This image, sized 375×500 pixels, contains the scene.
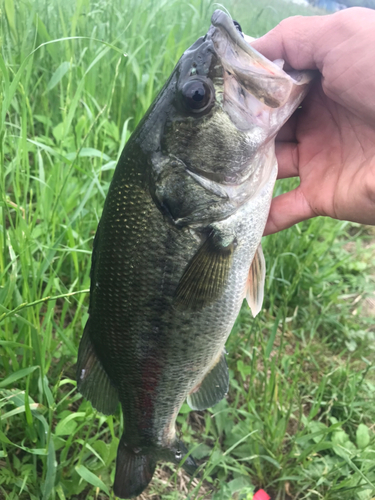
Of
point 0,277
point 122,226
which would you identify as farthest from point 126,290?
point 0,277

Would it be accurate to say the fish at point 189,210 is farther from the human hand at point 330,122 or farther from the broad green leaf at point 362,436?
the broad green leaf at point 362,436

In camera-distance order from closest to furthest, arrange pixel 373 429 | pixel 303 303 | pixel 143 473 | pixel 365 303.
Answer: pixel 143 473, pixel 373 429, pixel 303 303, pixel 365 303

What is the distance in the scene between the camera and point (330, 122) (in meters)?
1.67

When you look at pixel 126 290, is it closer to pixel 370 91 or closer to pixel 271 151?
pixel 271 151

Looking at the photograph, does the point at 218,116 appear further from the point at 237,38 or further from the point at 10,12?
the point at 10,12

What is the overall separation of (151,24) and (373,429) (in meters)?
3.24

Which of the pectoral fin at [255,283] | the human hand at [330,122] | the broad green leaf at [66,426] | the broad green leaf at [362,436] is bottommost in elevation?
the broad green leaf at [362,436]

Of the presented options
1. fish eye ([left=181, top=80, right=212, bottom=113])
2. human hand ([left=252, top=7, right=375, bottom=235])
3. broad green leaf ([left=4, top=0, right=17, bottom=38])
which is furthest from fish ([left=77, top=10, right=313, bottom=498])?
broad green leaf ([left=4, top=0, right=17, bottom=38])

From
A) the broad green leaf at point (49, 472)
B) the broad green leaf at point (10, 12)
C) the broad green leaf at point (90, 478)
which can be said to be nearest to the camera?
the broad green leaf at point (49, 472)

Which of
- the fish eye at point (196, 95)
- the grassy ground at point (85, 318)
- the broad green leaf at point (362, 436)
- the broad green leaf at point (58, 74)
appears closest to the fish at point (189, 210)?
the fish eye at point (196, 95)

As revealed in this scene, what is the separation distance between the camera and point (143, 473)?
4.91 feet

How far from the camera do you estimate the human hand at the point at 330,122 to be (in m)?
1.33

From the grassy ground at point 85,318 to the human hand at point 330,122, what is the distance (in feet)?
1.89

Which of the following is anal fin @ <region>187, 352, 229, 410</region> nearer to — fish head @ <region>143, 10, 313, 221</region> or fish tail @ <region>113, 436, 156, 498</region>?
fish tail @ <region>113, 436, 156, 498</region>
